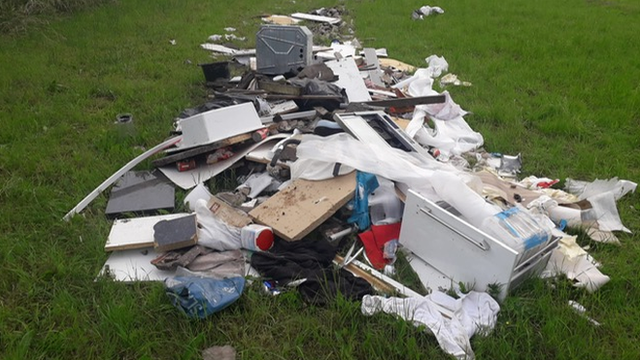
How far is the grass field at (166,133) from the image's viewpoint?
2096mm

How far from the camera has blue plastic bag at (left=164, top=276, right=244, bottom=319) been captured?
7.09 feet

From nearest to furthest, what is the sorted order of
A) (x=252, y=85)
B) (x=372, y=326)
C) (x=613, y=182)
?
1. (x=372, y=326)
2. (x=613, y=182)
3. (x=252, y=85)

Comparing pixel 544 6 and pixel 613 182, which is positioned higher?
pixel 613 182

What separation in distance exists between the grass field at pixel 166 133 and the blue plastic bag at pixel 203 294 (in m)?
0.06

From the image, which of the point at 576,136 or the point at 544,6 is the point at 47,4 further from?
the point at 544,6

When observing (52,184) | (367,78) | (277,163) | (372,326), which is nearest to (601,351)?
(372,326)

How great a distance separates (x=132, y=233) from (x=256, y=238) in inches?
32.0

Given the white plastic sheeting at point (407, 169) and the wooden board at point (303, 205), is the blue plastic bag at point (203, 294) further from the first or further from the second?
the white plastic sheeting at point (407, 169)

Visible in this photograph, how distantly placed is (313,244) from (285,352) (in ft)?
2.41

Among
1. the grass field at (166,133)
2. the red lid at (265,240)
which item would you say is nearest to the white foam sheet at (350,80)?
the grass field at (166,133)

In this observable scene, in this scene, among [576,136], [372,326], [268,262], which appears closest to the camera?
[372,326]

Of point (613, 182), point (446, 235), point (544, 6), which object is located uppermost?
point (446, 235)

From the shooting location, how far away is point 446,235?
2.35 meters

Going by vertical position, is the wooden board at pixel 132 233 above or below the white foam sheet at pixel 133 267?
above
